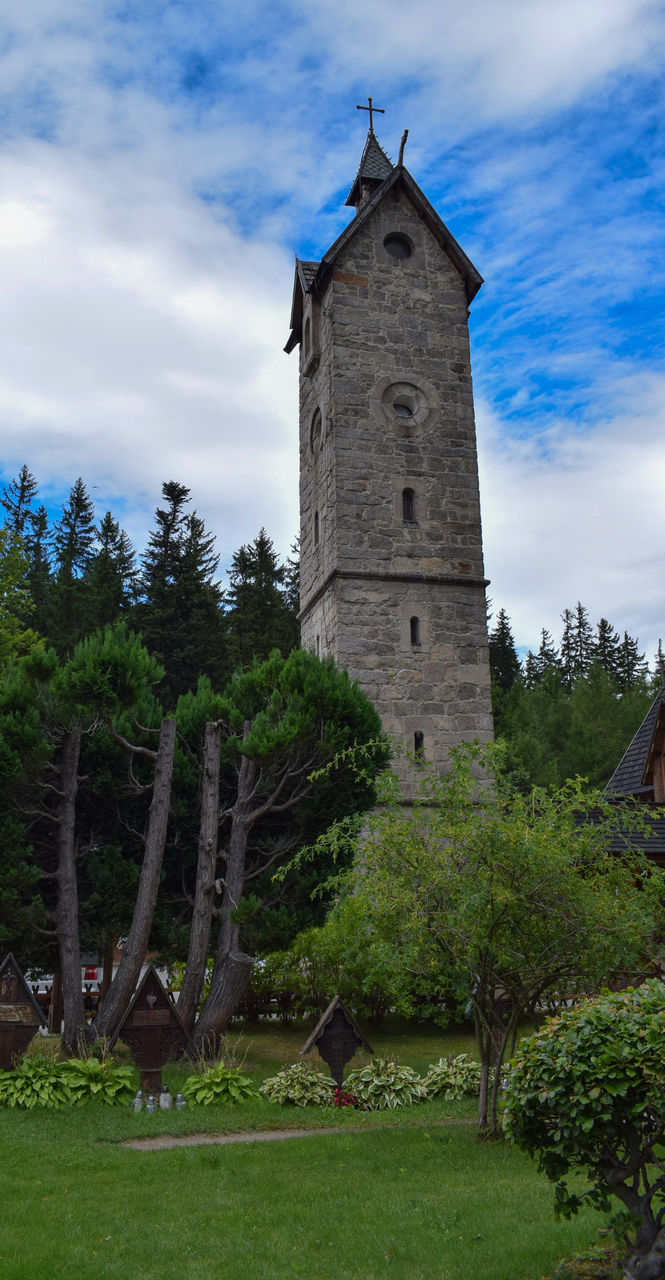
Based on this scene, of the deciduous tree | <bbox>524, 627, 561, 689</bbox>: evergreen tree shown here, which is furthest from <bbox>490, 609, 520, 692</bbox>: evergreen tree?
the deciduous tree

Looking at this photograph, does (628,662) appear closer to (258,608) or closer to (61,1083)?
(258,608)

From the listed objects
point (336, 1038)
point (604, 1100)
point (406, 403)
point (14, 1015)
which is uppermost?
point (406, 403)

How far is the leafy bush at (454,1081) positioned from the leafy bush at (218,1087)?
7.01ft

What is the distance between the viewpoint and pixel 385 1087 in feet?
37.0

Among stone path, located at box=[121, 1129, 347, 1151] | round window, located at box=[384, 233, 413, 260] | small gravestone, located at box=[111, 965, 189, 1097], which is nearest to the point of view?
stone path, located at box=[121, 1129, 347, 1151]

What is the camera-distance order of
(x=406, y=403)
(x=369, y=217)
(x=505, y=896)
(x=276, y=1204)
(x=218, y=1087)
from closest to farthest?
1. (x=276, y=1204)
2. (x=505, y=896)
3. (x=218, y=1087)
4. (x=406, y=403)
5. (x=369, y=217)

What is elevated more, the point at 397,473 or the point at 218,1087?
the point at 397,473

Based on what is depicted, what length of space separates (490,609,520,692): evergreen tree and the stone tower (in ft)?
90.8

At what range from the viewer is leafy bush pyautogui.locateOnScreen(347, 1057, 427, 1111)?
1108 centimetres

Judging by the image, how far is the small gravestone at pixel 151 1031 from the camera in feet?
37.2

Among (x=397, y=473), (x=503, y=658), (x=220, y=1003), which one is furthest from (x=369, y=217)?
(x=503, y=658)

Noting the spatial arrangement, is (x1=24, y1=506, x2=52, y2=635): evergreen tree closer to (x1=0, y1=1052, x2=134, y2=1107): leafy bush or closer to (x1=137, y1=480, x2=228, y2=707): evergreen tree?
(x1=137, y1=480, x2=228, y2=707): evergreen tree

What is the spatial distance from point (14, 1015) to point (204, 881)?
2.95 m

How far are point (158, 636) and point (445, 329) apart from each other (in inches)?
718
